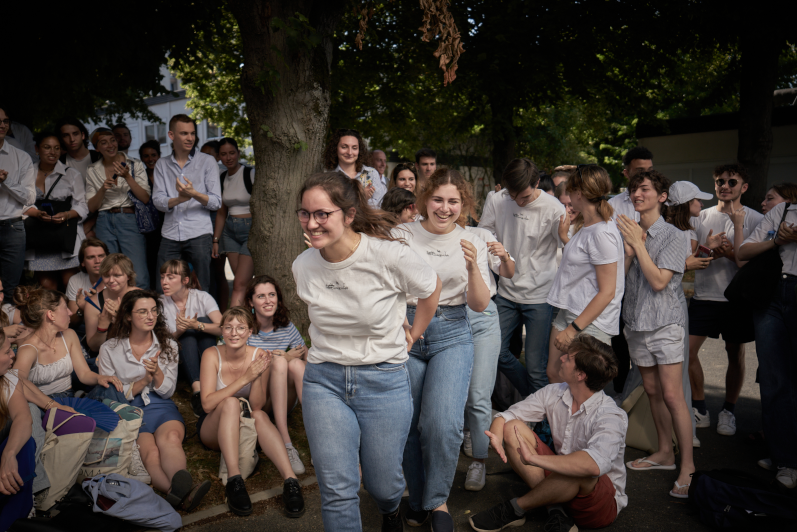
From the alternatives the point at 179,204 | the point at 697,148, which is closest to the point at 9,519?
the point at 179,204

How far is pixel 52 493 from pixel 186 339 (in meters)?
1.73

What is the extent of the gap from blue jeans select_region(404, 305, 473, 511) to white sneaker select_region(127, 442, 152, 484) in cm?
183

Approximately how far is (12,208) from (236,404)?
115 inches

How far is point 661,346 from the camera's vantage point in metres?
4.45

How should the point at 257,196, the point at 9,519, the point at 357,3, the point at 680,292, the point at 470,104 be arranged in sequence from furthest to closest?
the point at 470,104, the point at 257,196, the point at 357,3, the point at 680,292, the point at 9,519

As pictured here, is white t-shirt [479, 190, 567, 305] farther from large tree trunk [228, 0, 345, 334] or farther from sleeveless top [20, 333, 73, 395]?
sleeveless top [20, 333, 73, 395]

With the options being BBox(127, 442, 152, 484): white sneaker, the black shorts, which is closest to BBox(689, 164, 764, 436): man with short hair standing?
the black shorts

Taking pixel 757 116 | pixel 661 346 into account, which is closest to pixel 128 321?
pixel 661 346

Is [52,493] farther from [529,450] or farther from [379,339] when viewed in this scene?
[529,450]

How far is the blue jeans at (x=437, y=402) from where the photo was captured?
3475 mm

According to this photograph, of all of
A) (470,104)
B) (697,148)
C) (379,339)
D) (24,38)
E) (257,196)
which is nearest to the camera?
(379,339)

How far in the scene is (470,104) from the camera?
41.1 ft

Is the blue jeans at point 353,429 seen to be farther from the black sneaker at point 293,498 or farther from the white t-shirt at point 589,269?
the white t-shirt at point 589,269

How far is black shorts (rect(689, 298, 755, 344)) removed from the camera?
17.5 ft
